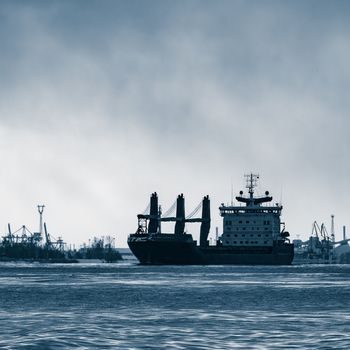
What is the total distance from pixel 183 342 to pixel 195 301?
2717cm

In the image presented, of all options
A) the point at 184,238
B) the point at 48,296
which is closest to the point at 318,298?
the point at 48,296

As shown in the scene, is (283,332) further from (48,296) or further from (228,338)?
(48,296)

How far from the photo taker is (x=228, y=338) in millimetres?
40219

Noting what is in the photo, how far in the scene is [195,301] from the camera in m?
65.7

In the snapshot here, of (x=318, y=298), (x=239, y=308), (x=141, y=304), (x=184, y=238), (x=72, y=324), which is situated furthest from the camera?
(x=184, y=238)

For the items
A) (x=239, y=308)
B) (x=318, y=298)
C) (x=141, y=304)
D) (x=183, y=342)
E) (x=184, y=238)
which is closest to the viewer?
(x=183, y=342)

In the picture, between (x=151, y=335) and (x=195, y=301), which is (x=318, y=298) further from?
(x=151, y=335)

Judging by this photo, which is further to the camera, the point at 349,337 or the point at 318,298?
the point at 318,298

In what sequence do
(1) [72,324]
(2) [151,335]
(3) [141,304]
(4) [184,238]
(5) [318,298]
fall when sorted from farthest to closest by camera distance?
(4) [184,238], (5) [318,298], (3) [141,304], (1) [72,324], (2) [151,335]

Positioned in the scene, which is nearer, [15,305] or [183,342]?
[183,342]

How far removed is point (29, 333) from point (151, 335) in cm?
589

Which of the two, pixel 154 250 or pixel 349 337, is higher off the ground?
pixel 154 250

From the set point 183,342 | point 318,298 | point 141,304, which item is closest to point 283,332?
point 183,342

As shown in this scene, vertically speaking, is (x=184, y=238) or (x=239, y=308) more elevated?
(x=184, y=238)
